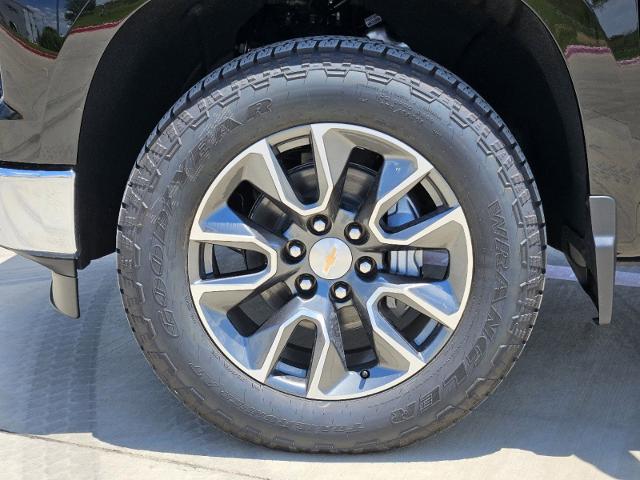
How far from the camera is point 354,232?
2117 millimetres

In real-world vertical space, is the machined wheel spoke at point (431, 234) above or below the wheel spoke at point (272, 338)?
above

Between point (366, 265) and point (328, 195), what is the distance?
0.72ft

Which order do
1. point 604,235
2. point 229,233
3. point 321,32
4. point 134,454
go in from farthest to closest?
1. point 321,32
2. point 134,454
3. point 229,233
4. point 604,235

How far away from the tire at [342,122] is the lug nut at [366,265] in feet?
0.89

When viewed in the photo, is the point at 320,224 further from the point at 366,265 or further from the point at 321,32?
the point at 321,32

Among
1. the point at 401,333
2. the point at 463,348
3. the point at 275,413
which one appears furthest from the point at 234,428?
the point at 463,348

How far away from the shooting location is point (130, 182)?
6.89 feet

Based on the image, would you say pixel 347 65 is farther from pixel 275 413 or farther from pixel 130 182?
pixel 275 413

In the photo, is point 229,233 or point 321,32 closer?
point 229,233

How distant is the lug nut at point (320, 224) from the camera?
2.12m

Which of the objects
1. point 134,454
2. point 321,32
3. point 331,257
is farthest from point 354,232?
point 134,454

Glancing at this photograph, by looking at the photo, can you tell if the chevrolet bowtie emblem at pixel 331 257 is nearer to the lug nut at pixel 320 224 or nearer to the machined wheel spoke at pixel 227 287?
the lug nut at pixel 320 224

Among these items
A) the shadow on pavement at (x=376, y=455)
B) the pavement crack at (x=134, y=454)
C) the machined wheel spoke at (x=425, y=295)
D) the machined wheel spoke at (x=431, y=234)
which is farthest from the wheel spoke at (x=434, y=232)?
the pavement crack at (x=134, y=454)

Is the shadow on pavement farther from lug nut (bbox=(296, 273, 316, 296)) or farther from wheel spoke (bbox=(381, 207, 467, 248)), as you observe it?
wheel spoke (bbox=(381, 207, 467, 248))
